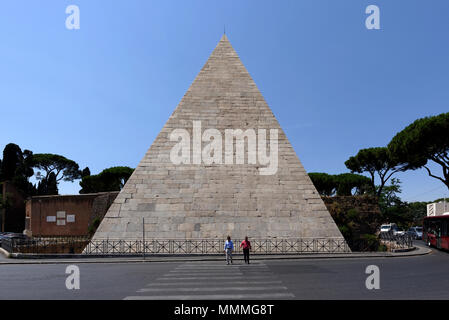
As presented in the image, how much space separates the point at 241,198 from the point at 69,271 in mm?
9282

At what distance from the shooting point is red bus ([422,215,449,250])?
61.6ft

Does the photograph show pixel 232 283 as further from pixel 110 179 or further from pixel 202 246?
pixel 110 179

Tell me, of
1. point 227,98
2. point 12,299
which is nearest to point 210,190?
point 227,98

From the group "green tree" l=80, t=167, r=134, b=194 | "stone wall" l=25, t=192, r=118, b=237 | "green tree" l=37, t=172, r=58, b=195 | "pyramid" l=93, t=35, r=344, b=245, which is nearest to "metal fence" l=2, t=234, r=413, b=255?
"pyramid" l=93, t=35, r=344, b=245

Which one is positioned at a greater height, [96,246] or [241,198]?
[241,198]

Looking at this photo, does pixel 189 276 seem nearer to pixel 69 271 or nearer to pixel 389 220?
pixel 69 271

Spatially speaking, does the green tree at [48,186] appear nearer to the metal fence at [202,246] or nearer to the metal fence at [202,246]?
the metal fence at [202,246]

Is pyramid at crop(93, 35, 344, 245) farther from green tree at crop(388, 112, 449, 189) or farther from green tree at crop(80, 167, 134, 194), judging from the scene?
green tree at crop(80, 167, 134, 194)

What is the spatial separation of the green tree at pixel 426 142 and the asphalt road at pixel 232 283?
65.2ft

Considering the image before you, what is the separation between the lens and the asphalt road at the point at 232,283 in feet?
23.4

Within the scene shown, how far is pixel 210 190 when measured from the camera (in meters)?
18.5

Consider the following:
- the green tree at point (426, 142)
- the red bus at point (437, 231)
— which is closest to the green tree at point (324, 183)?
the green tree at point (426, 142)

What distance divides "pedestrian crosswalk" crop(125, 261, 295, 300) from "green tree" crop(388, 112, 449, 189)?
2397 cm

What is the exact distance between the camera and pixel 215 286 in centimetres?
815
